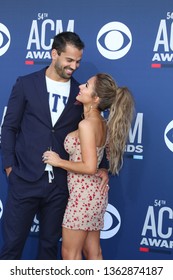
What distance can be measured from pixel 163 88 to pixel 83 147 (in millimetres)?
751

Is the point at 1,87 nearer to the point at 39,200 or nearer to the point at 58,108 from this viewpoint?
the point at 58,108

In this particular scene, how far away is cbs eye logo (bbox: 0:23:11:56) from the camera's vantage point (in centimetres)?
266

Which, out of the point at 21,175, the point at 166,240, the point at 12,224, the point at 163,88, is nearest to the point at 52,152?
the point at 21,175

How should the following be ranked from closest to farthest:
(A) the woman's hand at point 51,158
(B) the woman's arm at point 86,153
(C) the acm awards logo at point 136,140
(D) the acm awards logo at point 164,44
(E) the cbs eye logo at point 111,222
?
1. (B) the woman's arm at point 86,153
2. (A) the woman's hand at point 51,158
3. (D) the acm awards logo at point 164,44
4. (C) the acm awards logo at point 136,140
5. (E) the cbs eye logo at point 111,222

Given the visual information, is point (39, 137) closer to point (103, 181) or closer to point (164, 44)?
point (103, 181)

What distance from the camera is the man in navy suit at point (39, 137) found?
2111mm

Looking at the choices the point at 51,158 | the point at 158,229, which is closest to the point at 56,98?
the point at 51,158

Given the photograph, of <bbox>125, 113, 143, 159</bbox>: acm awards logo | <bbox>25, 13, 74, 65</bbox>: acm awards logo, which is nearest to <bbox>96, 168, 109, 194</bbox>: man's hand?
<bbox>125, 113, 143, 159</bbox>: acm awards logo

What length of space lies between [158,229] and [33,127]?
3.29ft

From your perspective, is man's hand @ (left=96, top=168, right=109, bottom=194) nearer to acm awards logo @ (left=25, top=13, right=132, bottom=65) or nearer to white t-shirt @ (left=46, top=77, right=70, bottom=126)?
white t-shirt @ (left=46, top=77, right=70, bottom=126)

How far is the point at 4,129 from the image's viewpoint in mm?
2154

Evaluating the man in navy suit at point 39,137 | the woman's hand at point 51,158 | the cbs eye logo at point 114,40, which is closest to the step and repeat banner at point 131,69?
the cbs eye logo at point 114,40

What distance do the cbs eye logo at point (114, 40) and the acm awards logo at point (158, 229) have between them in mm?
905

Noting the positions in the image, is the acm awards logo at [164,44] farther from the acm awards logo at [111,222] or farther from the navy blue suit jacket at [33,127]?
the acm awards logo at [111,222]
